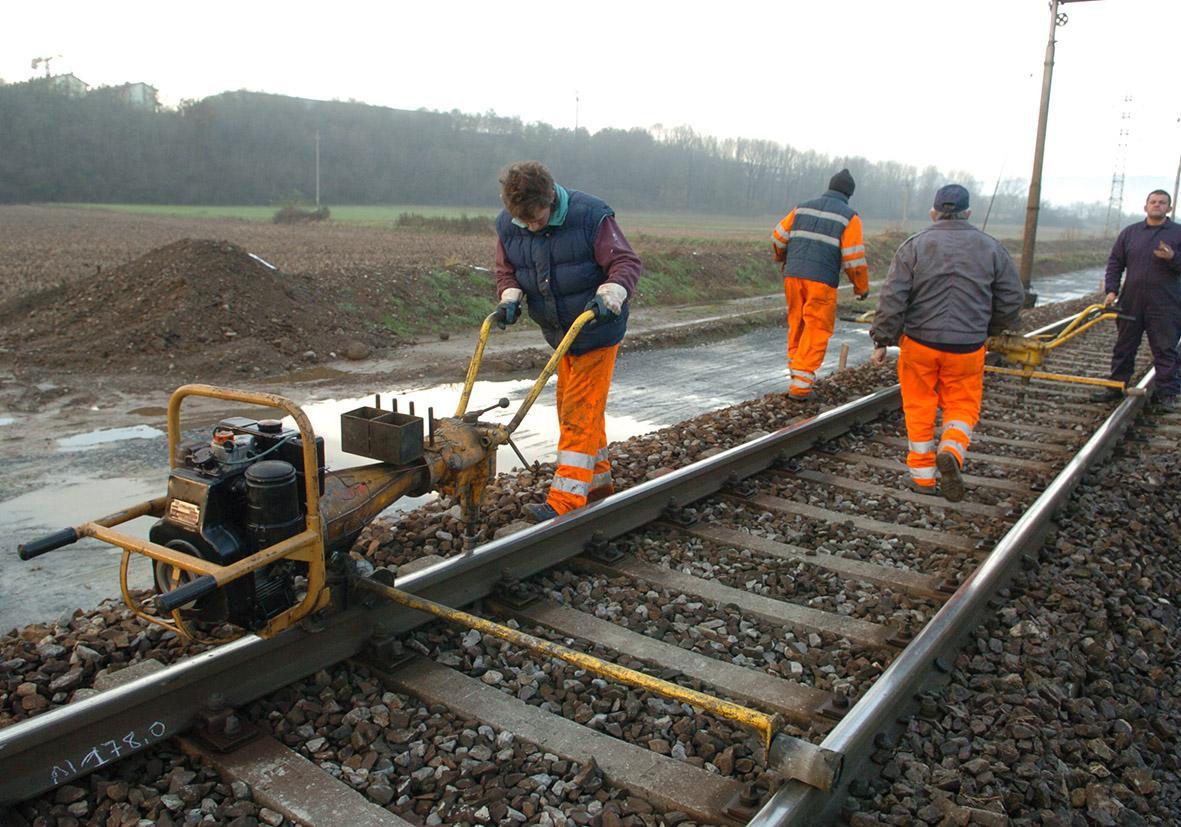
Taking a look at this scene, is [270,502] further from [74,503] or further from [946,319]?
[946,319]

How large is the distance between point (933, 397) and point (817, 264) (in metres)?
2.79

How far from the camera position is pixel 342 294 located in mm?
13688

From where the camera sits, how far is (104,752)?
2.67 metres

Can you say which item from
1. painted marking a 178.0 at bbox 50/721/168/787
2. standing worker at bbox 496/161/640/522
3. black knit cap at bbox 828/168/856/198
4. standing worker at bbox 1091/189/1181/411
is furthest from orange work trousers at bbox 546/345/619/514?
standing worker at bbox 1091/189/1181/411

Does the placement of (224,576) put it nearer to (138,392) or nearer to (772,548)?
(772,548)

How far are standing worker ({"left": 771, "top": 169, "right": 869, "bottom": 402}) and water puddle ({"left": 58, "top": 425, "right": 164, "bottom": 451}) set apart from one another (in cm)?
570

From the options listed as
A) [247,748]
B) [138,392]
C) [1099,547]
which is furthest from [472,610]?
[138,392]

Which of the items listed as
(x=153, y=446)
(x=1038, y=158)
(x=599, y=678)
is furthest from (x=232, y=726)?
(x=1038, y=158)

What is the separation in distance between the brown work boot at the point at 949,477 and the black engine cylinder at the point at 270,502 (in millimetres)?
3782

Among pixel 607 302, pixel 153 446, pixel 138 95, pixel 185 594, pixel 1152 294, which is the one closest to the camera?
pixel 185 594

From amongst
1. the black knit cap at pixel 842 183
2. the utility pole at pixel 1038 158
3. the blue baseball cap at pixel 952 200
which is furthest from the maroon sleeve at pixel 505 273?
the utility pole at pixel 1038 158

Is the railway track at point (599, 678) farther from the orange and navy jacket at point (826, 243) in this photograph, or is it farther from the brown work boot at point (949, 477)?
the orange and navy jacket at point (826, 243)

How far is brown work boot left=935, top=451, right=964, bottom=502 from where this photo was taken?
518 cm

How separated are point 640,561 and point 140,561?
2.75 metres
